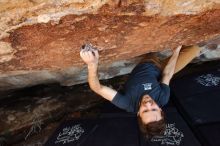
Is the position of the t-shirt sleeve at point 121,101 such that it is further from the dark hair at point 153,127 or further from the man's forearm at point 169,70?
the man's forearm at point 169,70

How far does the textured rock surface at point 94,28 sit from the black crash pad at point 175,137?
33.2 inches

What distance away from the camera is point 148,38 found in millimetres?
2252

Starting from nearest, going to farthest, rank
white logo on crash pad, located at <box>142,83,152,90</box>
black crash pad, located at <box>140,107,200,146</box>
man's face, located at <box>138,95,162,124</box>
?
1. man's face, located at <box>138,95,162,124</box>
2. white logo on crash pad, located at <box>142,83,152,90</box>
3. black crash pad, located at <box>140,107,200,146</box>

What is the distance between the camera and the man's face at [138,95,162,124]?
2546 millimetres

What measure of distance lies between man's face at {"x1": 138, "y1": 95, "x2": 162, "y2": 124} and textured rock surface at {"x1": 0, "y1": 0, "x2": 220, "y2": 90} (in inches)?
16.3

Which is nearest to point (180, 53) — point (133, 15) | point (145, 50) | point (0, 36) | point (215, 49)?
point (145, 50)

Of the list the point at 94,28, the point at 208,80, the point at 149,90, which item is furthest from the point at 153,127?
the point at 208,80

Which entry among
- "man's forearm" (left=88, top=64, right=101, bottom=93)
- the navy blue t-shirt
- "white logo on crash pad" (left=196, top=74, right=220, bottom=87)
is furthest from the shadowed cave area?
the navy blue t-shirt

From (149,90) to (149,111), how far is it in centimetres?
20

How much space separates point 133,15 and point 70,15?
378 mm

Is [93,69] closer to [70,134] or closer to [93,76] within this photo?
[93,76]

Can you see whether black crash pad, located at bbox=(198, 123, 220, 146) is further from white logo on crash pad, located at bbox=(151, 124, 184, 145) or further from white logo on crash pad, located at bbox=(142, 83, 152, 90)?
white logo on crash pad, located at bbox=(142, 83, 152, 90)

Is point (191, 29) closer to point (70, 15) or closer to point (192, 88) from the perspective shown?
point (70, 15)

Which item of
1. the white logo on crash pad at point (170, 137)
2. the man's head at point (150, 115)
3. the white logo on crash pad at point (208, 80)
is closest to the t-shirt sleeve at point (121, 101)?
the man's head at point (150, 115)
